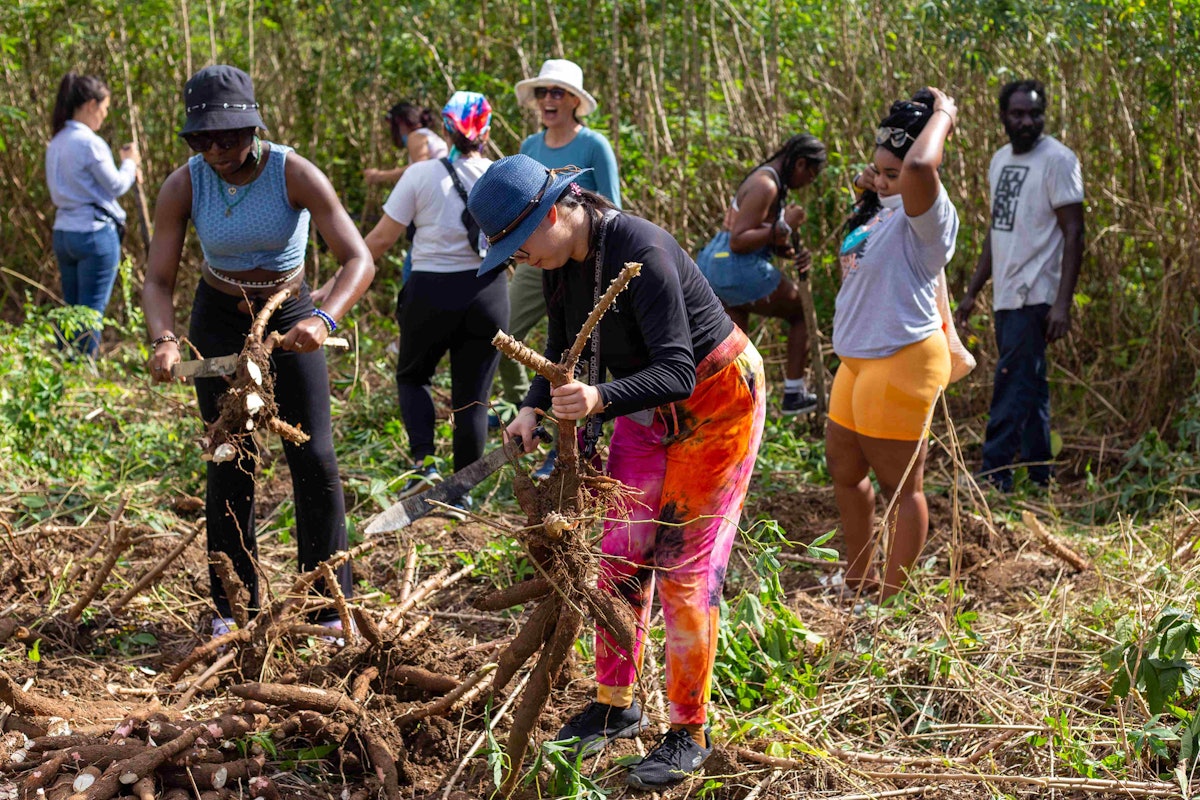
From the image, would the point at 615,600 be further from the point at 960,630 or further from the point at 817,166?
the point at 817,166

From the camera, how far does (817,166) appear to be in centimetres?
540


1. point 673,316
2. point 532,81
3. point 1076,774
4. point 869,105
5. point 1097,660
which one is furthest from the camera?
point 869,105

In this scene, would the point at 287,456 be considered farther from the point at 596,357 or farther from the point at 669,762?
the point at 669,762

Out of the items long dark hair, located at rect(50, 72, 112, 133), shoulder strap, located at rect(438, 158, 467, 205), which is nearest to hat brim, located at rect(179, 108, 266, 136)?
shoulder strap, located at rect(438, 158, 467, 205)

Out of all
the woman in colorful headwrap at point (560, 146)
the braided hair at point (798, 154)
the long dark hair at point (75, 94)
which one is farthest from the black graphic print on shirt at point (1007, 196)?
the long dark hair at point (75, 94)

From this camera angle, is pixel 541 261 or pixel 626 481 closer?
pixel 541 261

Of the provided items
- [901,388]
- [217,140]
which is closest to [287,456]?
[217,140]

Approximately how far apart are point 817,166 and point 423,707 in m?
3.27

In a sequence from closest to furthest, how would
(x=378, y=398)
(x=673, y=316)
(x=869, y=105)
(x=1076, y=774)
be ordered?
(x=673, y=316)
(x=1076, y=774)
(x=378, y=398)
(x=869, y=105)

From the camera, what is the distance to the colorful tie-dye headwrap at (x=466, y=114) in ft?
16.4

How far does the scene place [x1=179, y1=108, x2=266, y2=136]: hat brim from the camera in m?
3.28

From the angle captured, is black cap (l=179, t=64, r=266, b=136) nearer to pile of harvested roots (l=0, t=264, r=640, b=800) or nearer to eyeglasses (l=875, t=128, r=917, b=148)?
pile of harvested roots (l=0, t=264, r=640, b=800)

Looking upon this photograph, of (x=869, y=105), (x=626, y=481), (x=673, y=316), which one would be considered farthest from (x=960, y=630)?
(x=869, y=105)

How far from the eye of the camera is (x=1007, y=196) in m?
5.57
